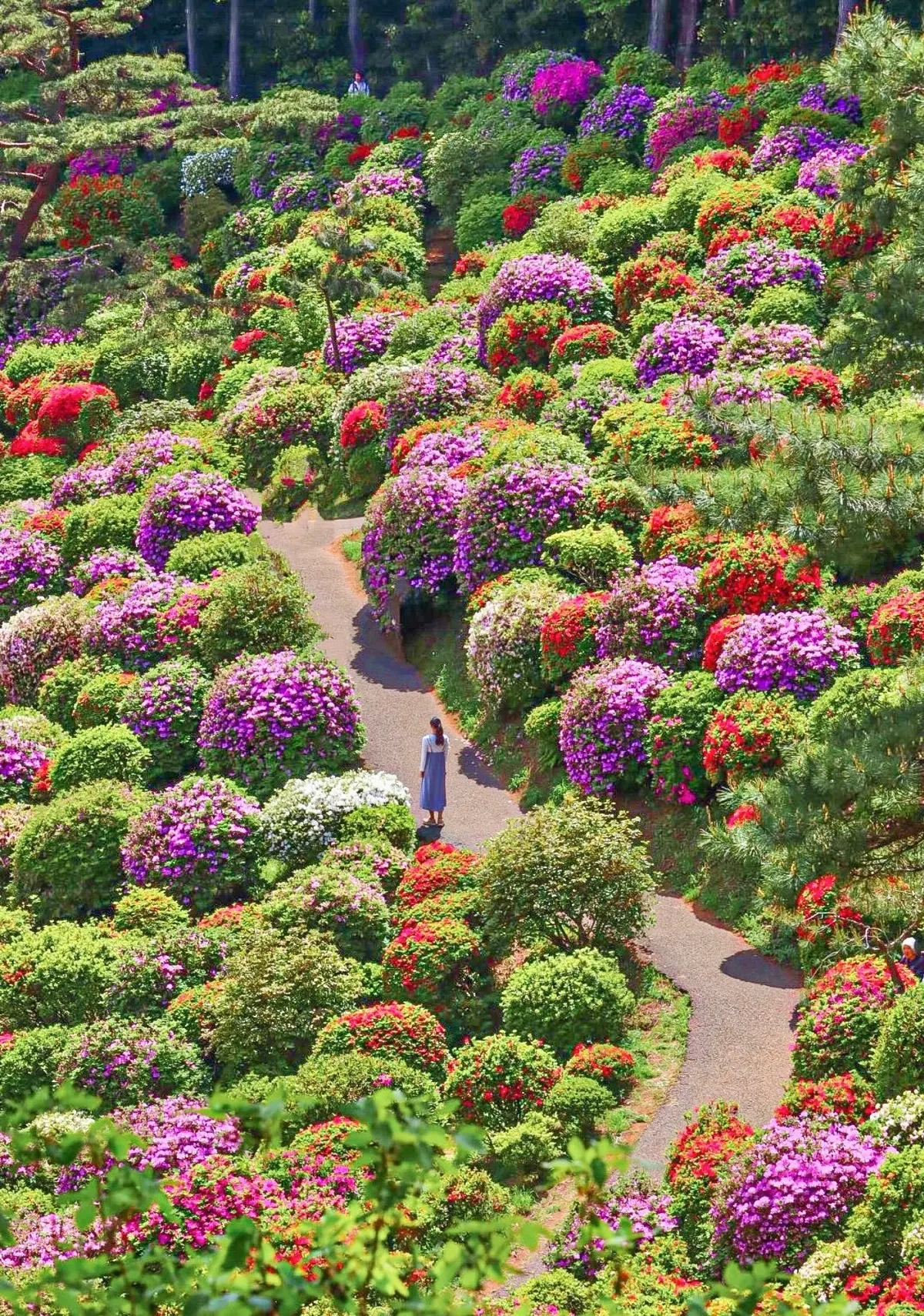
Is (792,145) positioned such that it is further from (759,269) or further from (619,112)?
(619,112)

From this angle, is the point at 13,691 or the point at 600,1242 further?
the point at 13,691

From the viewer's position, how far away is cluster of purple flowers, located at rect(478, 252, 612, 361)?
92.2 feet

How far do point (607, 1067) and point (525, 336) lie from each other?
14.7m

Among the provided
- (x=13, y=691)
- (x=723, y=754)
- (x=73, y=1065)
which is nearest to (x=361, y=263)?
(x=13, y=691)

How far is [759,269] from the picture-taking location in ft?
88.1

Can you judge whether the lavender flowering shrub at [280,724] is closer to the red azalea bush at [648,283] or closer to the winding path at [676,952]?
the winding path at [676,952]

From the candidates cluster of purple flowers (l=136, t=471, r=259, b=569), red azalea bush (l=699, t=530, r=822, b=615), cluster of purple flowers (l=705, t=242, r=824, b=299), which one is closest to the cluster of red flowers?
red azalea bush (l=699, t=530, r=822, b=615)

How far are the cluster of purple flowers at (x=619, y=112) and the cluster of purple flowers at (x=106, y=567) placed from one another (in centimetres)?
1469

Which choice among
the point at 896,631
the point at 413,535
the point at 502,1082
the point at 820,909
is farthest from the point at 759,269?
the point at 502,1082

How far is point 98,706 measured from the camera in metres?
22.5

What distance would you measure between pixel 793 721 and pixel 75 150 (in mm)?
25487

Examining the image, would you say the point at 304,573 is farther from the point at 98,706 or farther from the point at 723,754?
the point at 723,754

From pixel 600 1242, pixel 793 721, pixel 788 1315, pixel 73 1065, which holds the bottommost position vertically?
pixel 73 1065

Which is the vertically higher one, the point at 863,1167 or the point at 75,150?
the point at 75,150
